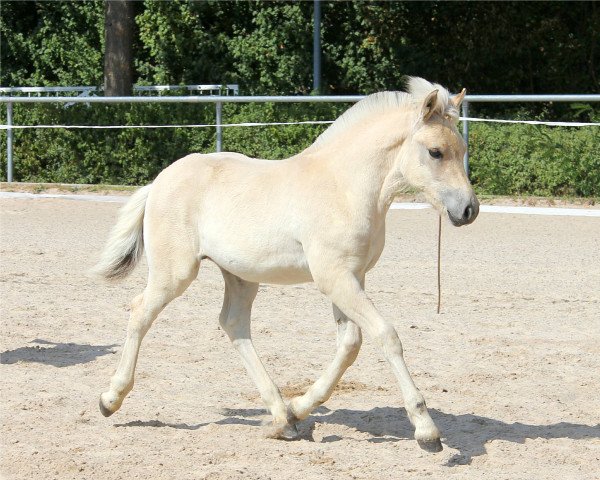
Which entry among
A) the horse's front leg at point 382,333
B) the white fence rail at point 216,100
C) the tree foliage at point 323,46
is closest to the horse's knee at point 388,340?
the horse's front leg at point 382,333

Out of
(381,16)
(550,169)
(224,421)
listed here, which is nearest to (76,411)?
(224,421)

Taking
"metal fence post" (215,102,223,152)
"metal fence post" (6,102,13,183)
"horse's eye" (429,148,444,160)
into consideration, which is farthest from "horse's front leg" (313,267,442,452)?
"metal fence post" (6,102,13,183)

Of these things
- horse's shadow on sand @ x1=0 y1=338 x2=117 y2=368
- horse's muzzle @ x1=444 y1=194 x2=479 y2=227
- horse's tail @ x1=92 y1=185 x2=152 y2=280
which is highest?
horse's muzzle @ x1=444 y1=194 x2=479 y2=227

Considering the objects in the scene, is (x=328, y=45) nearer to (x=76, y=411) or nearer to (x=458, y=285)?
(x=458, y=285)

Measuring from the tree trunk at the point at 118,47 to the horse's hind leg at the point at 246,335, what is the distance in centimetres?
1460

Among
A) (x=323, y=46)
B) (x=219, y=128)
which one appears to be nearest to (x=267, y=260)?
(x=219, y=128)

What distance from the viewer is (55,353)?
280 inches

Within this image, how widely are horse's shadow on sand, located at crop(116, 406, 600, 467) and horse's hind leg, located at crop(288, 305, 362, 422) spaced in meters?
0.22

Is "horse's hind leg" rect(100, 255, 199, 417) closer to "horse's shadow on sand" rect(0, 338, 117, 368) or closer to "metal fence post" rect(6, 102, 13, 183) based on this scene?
"horse's shadow on sand" rect(0, 338, 117, 368)

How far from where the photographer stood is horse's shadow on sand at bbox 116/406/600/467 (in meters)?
5.49

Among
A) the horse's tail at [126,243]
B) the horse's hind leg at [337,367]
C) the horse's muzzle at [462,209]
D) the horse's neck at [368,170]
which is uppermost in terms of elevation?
the horse's neck at [368,170]

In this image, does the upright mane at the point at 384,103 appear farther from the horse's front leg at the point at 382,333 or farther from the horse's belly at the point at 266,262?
the horse's front leg at the point at 382,333

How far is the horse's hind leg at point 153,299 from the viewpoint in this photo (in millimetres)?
5645

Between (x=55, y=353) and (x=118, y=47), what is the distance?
1380 centimetres
